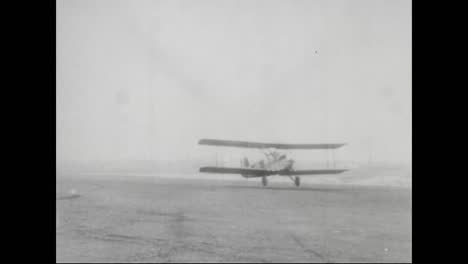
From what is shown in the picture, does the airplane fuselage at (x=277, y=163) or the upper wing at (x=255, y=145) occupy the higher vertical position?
the upper wing at (x=255, y=145)

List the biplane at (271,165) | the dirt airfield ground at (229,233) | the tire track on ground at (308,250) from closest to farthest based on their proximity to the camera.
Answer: the tire track on ground at (308,250) → the dirt airfield ground at (229,233) → the biplane at (271,165)

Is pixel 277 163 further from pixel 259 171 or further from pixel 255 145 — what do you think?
pixel 255 145

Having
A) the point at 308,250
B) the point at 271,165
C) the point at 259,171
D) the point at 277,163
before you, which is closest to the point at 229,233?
the point at 308,250

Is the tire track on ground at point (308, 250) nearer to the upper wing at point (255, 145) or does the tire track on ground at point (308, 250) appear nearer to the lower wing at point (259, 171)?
the upper wing at point (255, 145)

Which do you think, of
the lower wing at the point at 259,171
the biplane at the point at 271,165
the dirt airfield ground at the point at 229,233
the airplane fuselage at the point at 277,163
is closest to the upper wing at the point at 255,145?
the biplane at the point at 271,165

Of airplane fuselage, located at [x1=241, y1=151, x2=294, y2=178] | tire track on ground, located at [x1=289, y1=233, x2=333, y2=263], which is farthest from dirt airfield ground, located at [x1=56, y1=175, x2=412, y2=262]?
airplane fuselage, located at [x1=241, y1=151, x2=294, y2=178]

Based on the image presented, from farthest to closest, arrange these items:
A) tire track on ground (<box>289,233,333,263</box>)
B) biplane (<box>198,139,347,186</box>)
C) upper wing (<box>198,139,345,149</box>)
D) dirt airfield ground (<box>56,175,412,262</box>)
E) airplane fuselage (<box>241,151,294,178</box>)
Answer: airplane fuselage (<box>241,151,294,178</box>) < biplane (<box>198,139,347,186</box>) < upper wing (<box>198,139,345,149</box>) < dirt airfield ground (<box>56,175,412,262</box>) < tire track on ground (<box>289,233,333,263</box>)

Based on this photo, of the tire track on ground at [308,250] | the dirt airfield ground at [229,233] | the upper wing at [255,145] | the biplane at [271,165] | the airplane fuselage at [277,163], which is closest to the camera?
the tire track on ground at [308,250]

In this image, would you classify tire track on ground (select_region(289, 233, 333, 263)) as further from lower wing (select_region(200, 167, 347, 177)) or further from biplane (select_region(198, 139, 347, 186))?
lower wing (select_region(200, 167, 347, 177))
